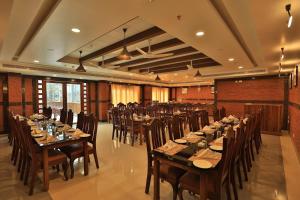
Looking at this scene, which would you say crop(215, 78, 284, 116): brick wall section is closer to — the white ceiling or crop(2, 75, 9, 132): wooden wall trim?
the white ceiling

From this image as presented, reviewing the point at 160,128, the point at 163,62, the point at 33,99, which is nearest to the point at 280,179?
the point at 160,128

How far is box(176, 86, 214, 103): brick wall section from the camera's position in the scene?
12286 millimetres

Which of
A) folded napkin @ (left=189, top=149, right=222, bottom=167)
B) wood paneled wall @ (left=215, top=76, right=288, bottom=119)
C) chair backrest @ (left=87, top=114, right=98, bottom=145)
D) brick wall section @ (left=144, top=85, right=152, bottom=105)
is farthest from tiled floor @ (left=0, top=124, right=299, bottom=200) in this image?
brick wall section @ (left=144, top=85, right=152, bottom=105)

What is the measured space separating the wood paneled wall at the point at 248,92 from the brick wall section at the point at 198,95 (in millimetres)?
3042

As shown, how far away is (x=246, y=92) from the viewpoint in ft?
27.1

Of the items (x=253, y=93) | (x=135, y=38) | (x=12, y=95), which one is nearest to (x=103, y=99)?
(x=12, y=95)

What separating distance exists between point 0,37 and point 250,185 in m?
4.96

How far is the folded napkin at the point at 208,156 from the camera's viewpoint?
5.79ft

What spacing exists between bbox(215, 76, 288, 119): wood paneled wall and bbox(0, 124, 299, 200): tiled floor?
477 cm

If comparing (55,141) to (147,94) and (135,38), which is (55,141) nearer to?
(135,38)

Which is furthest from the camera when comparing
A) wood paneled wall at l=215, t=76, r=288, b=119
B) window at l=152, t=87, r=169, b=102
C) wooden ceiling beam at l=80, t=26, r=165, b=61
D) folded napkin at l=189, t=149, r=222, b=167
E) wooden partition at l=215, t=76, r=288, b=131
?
window at l=152, t=87, r=169, b=102

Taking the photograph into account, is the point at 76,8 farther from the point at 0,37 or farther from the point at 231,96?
the point at 231,96

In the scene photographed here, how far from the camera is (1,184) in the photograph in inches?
104

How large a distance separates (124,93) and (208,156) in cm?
903
